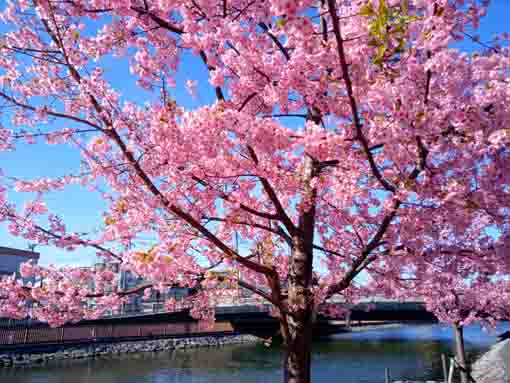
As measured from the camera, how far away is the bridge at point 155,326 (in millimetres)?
24969

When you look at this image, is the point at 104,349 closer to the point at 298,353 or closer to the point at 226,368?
the point at 226,368

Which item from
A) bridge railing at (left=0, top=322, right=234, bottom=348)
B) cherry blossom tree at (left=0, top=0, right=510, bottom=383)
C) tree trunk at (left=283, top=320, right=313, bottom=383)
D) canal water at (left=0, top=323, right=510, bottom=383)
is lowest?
canal water at (left=0, top=323, right=510, bottom=383)

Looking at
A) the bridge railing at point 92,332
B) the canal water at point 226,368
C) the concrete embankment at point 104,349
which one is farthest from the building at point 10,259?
the canal water at point 226,368

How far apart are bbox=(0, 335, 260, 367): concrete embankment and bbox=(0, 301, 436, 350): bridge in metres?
0.44

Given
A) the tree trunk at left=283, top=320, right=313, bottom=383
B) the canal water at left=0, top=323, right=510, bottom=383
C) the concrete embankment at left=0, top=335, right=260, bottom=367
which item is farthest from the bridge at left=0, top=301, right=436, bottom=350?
the tree trunk at left=283, top=320, right=313, bottom=383

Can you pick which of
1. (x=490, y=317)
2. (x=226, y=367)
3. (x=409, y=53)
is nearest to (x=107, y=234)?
(x=409, y=53)

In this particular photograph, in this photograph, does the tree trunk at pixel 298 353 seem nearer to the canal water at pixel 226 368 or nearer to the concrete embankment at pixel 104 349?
the canal water at pixel 226 368

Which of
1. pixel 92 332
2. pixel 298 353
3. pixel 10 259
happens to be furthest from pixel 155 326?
pixel 298 353

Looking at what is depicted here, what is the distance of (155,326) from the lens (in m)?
33.6

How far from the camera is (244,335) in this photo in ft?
140

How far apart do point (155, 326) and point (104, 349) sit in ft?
19.5

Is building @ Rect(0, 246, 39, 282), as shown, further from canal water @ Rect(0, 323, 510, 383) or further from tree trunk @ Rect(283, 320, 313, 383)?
tree trunk @ Rect(283, 320, 313, 383)

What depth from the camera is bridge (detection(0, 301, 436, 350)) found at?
983 inches

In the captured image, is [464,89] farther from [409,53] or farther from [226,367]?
[226,367]
